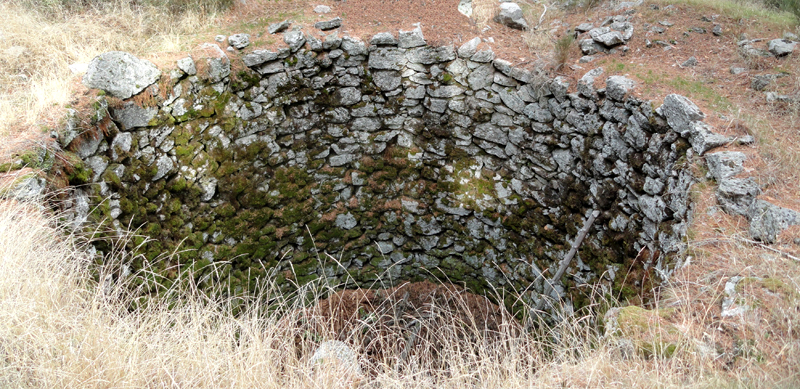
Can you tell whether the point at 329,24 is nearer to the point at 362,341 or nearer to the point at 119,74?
→ the point at 119,74

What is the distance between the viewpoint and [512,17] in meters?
6.64

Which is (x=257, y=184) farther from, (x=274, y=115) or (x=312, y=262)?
(x=312, y=262)

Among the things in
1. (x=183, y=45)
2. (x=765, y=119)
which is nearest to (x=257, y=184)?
(x=183, y=45)

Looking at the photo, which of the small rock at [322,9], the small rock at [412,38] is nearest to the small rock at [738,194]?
the small rock at [412,38]

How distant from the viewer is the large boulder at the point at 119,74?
15.4 feet

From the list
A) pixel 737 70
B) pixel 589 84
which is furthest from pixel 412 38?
pixel 737 70

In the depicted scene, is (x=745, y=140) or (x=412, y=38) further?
(x=412, y=38)

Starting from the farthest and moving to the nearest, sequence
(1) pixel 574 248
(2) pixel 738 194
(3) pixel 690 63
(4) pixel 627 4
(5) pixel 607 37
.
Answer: (4) pixel 627 4 → (5) pixel 607 37 → (1) pixel 574 248 → (3) pixel 690 63 → (2) pixel 738 194

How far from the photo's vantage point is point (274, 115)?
6184 mm

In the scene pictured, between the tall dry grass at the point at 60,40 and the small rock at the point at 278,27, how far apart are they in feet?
2.52

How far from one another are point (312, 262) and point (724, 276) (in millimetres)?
5095

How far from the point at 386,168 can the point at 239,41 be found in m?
2.58

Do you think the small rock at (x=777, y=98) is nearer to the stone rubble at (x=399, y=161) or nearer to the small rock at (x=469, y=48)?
the stone rubble at (x=399, y=161)

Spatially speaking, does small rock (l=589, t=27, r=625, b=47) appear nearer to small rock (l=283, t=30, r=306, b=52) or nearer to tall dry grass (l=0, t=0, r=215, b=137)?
small rock (l=283, t=30, r=306, b=52)
